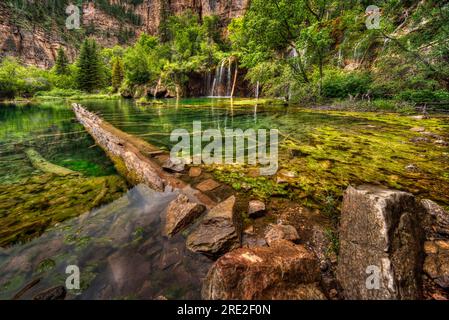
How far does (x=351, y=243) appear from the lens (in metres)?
1.98

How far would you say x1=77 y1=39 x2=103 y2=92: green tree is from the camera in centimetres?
5588

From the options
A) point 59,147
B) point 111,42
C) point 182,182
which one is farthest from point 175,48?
point 111,42

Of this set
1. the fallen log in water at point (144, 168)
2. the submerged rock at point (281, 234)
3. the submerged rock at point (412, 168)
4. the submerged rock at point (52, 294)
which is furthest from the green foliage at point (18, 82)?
the submerged rock at point (412, 168)

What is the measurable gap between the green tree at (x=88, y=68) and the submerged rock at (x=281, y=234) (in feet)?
228

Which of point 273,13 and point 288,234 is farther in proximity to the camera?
point 273,13

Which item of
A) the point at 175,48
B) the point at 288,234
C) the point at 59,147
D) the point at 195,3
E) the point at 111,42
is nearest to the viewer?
the point at 288,234

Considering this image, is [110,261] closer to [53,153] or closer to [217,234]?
[217,234]

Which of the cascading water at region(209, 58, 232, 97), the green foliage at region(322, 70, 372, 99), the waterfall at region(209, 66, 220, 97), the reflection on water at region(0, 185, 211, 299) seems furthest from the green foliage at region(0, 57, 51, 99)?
the reflection on water at region(0, 185, 211, 299)

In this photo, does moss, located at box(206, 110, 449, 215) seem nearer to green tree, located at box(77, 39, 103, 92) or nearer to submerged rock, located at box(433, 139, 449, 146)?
submerged rock, located at box(433, 139, 449, 146)

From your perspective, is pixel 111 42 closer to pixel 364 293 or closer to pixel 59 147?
pixel 59 147

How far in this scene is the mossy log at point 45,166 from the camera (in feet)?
15.5

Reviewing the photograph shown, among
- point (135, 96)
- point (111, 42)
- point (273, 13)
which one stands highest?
point (111, 42)

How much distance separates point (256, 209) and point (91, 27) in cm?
13420
